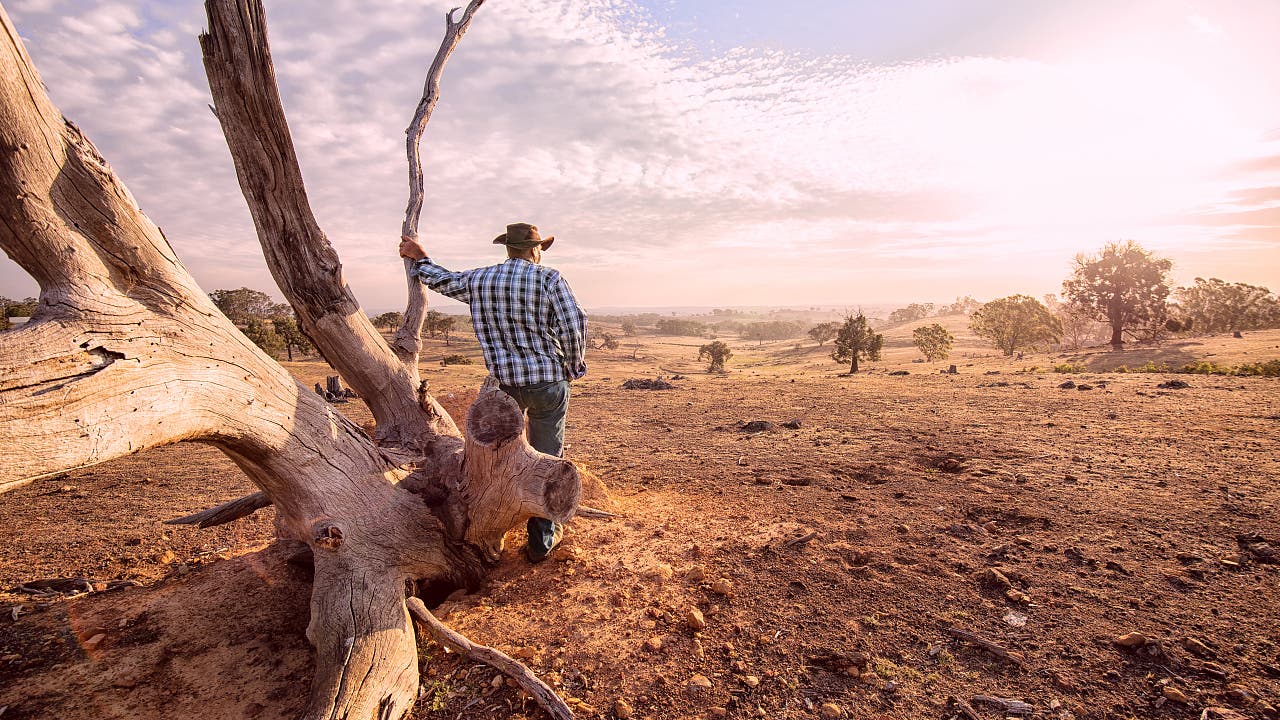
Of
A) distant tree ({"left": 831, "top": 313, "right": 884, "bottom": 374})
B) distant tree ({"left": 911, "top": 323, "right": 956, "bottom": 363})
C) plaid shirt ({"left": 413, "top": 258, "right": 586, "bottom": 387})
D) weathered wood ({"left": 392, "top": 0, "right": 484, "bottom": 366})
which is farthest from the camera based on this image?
distant tree ({"left": 911, "top": 323, "right": 956, "bottom": 363})

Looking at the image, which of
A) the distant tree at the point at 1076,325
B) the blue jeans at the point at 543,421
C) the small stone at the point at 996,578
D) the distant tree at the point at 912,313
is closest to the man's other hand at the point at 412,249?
the blue jeans at the point at 543,421

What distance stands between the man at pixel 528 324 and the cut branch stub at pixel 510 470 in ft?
1.14

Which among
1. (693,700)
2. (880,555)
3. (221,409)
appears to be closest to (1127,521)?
(880,555)

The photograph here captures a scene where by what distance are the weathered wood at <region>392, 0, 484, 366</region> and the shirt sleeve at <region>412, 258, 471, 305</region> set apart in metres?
0.99

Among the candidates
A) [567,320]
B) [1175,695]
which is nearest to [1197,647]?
[1175,695]

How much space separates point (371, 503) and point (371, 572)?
1.50 ft

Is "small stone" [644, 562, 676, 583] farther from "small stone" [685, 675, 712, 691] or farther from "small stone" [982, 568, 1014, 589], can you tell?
"small stone" [982, 568, 1014, 589]

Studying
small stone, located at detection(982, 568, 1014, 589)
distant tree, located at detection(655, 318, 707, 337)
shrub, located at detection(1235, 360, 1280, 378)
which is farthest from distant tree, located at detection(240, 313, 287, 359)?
distant tree, located at detection(655, 318, 707, 337)

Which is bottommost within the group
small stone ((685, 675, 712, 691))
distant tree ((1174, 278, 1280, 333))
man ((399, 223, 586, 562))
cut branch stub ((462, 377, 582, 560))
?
small stone ((685, 675, 712, 691))

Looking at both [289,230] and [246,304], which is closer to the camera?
[289,230]

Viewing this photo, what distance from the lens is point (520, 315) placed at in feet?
12.4

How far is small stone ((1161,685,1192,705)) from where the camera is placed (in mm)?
2539

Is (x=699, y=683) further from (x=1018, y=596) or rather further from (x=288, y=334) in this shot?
(x=288, y=334)

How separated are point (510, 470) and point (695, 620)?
1.54 meters
